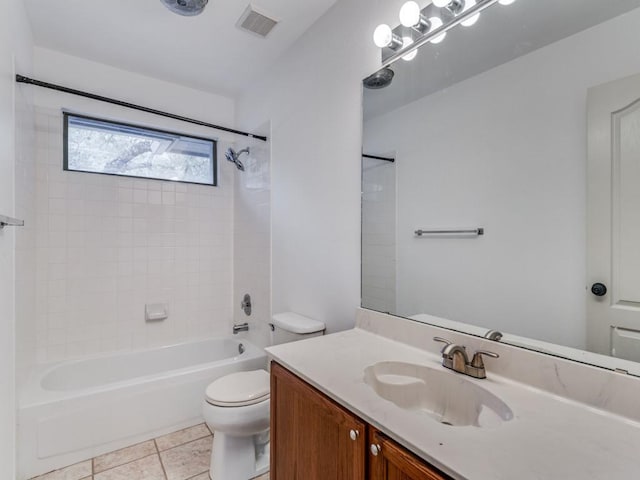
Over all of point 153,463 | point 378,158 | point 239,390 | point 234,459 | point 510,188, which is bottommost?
point 153,463

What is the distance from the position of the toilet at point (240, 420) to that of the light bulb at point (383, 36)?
145cm

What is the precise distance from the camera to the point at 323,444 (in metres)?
0.97

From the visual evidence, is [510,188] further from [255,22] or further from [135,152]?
[135,152]

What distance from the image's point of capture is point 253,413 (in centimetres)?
163

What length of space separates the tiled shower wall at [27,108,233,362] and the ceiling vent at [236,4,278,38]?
1.32 meters

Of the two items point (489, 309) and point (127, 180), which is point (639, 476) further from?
point (127, 180)

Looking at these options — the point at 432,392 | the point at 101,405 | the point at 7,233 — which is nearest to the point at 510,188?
the point at 432,392

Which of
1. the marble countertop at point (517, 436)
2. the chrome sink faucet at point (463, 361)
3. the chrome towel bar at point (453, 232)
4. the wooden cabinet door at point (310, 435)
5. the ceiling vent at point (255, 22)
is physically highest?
the ceiling vent at point (255, 22)

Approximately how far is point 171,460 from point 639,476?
6.89 feet

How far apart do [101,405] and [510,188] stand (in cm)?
242

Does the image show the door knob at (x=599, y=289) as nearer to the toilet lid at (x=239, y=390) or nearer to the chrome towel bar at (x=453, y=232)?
the chrome towel bar at (x=453, y=232)

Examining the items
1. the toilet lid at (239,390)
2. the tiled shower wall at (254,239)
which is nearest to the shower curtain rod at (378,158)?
the tiled shower wall at (254,239)

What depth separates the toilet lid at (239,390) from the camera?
5.33 ft

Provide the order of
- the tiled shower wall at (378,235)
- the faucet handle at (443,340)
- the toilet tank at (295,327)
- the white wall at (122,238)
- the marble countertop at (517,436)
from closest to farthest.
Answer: the marble countertop at (517,436) → the faucet handle at (443,340) → the tiled shower wall at (378,235) → the toilet tank at (295,327) → the white wall at (122,238)
